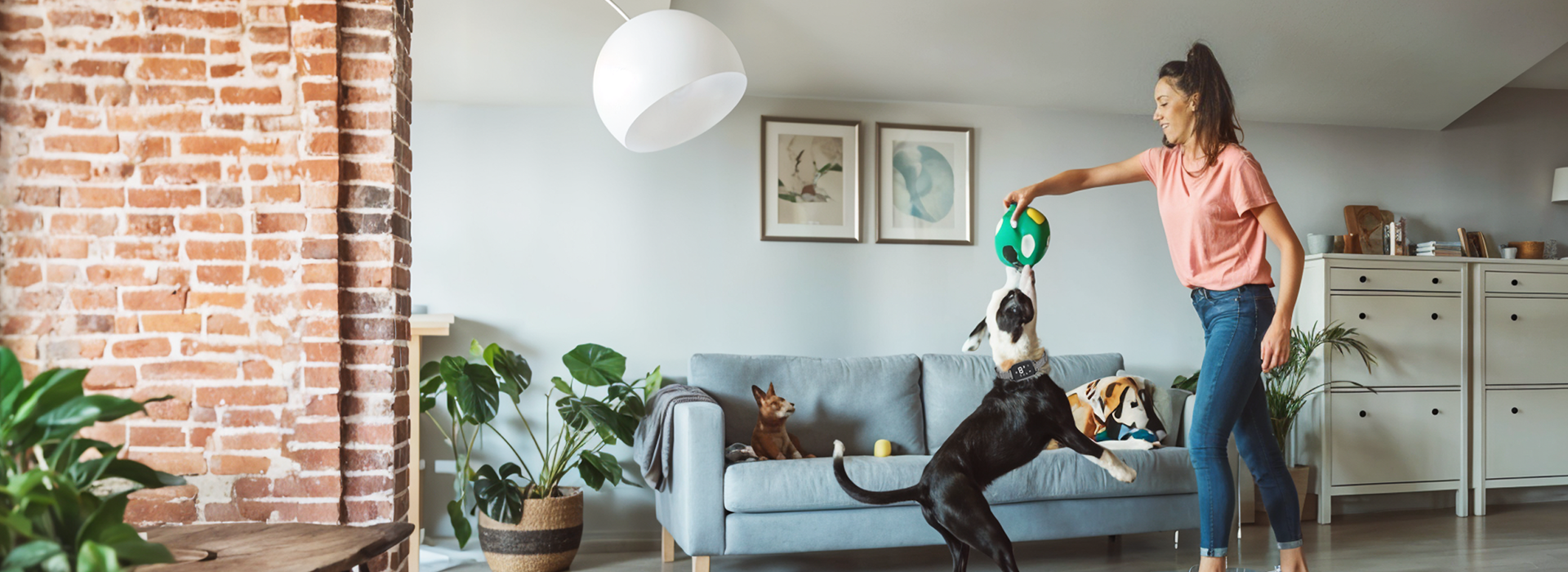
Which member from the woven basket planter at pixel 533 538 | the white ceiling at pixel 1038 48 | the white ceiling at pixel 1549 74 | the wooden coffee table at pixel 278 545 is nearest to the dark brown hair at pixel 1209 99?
the white ceiling at pixel 1038 48

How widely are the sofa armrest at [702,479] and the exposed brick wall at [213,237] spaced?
963mm

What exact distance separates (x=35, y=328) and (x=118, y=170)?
0.37 meters

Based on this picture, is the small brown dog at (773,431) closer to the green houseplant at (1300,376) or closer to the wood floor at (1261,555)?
the wood floor at (1261,555)

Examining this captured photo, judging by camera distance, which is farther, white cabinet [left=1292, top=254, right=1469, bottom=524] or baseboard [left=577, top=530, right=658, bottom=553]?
white cabinet [left=1292, top=254, right=1469, bottom=524]

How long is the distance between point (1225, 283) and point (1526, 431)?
3203mm

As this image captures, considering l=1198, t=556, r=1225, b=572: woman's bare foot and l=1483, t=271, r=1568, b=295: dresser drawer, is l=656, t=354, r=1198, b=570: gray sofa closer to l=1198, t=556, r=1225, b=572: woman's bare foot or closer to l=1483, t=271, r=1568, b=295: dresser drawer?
l=1198, t=556, r=1225, b=572: woman's bare foot

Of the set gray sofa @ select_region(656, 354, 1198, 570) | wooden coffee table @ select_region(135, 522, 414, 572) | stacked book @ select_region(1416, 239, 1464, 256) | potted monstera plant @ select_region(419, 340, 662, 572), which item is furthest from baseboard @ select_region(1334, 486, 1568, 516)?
wooden coffee table @ select_region(135, 522, 414, 572)

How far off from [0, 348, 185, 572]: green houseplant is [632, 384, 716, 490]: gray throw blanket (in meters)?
1.94

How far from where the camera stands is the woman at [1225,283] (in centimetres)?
212

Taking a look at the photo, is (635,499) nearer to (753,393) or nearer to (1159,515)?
(753,393)

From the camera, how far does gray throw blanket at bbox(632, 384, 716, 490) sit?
292 centimetres

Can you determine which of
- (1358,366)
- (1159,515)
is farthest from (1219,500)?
(1358,366)

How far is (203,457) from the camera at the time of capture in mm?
1963

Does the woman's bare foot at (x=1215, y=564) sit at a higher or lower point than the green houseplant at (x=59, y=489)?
lower
